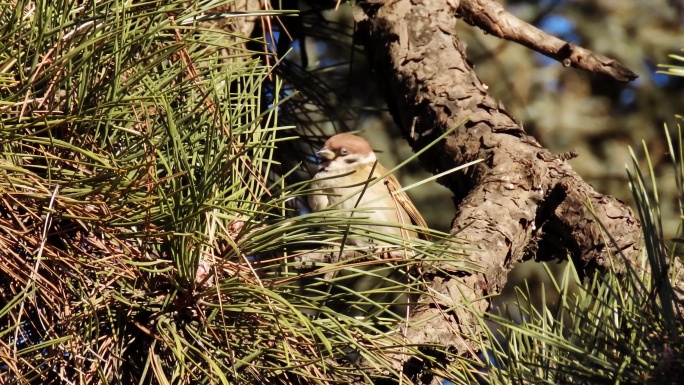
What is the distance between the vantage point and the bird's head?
9.92ft

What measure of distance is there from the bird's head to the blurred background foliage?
2.27 feet

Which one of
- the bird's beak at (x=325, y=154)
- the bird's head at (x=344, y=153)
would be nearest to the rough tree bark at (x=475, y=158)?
the bird's beak at (x=325, y=154)

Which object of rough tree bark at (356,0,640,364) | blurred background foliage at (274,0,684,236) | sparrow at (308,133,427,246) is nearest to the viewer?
rough tree bark at (356,0,640,364)

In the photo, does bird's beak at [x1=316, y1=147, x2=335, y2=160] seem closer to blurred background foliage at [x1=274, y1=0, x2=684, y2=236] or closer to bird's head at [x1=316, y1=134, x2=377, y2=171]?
bird's head at [x1=316, y1=134, x2=377, y2=171]

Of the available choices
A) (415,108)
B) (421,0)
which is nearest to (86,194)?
(415,108)

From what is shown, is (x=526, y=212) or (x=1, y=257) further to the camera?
(x=526, y=212)

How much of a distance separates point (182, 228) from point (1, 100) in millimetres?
313

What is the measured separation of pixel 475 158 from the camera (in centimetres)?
217

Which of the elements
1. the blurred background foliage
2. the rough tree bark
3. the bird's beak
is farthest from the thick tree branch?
the blurred background foliage

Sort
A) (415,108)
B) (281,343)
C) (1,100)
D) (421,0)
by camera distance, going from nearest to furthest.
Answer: (1,100) < (281,343) < (415,108) < (421,0)

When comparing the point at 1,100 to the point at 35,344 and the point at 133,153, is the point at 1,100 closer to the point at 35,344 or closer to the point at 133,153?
the point at 133,153

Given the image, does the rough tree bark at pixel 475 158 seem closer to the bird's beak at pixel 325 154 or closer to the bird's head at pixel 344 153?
the bird's beak at pixel 325 154

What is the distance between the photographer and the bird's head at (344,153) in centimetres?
302

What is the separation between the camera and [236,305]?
1.33 meters
